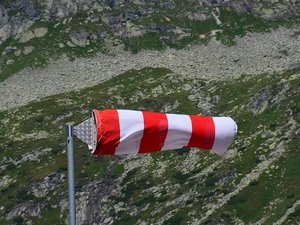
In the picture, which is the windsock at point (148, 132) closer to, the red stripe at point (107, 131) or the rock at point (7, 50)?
the red stripe at point (107, 131)

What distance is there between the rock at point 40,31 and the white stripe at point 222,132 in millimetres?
140637

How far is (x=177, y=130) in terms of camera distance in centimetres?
1312

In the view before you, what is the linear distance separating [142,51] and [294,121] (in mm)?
81477

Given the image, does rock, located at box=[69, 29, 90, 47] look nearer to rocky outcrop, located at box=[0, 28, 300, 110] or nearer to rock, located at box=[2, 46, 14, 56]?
rocky outcrop, located at box=[0, 28, 300, 110]

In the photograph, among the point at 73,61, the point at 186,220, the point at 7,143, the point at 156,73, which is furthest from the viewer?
the point at 73,61

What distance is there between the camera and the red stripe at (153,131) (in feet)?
41.7

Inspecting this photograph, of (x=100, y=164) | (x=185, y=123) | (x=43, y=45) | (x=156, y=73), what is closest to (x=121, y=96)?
(x=156, y=73)

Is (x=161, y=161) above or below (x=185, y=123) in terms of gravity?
below

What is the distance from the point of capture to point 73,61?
140 metres

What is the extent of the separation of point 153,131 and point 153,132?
28 millimetres

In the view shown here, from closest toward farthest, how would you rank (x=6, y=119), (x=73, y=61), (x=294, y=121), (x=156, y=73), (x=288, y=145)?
(x=288, y=145), (x=294, y=121), (x=6, y=119), (x=156, y=73), (x=73, y=61)

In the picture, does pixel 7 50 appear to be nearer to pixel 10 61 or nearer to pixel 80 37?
pixel 10 61

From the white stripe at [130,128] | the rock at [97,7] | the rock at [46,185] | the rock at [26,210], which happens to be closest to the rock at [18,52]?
the rock at [97,7]

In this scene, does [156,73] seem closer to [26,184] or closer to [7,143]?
[7,143]
